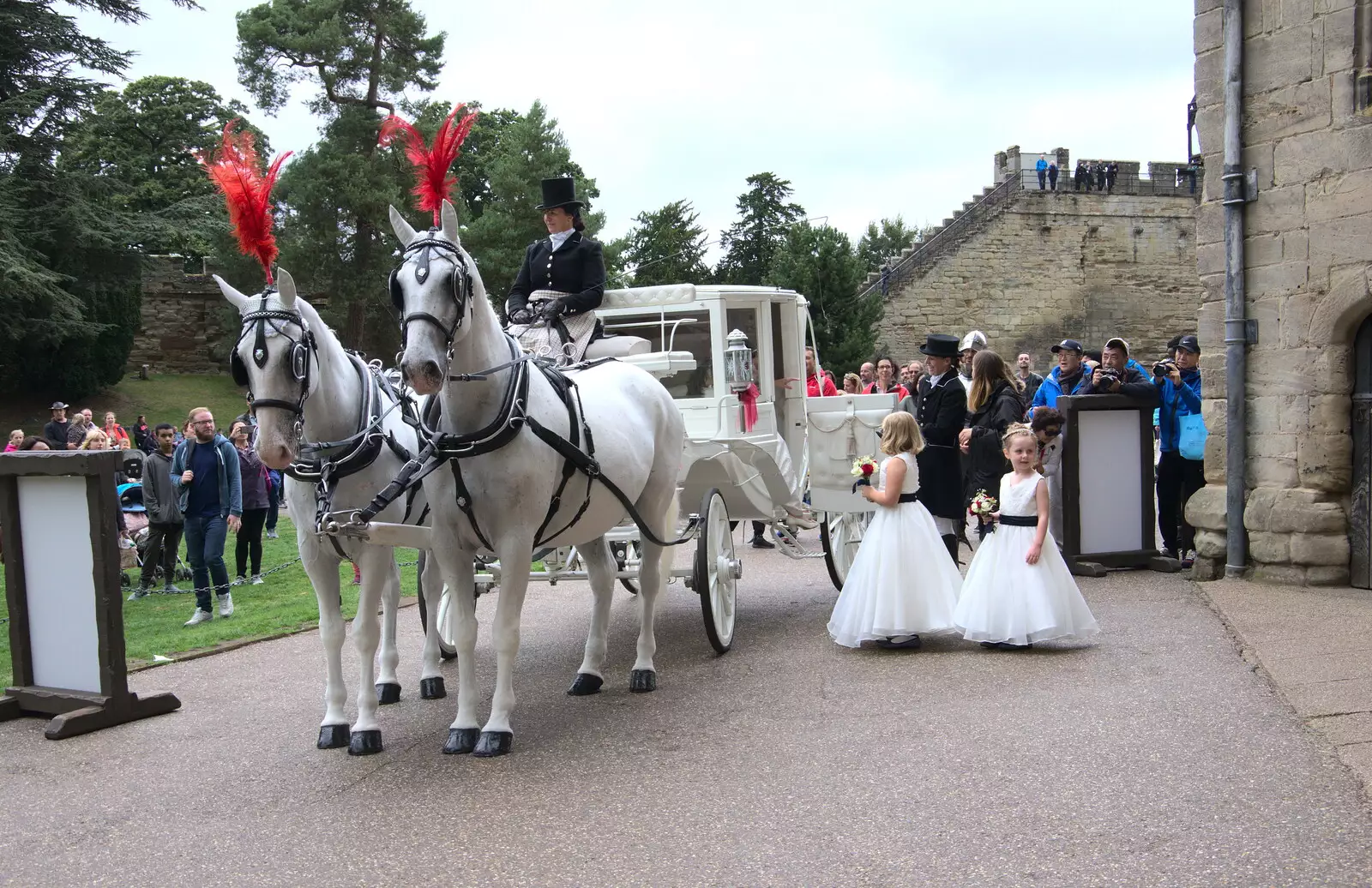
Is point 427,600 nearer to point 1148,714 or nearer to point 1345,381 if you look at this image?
point 1148,714

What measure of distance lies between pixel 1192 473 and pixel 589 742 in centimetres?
725

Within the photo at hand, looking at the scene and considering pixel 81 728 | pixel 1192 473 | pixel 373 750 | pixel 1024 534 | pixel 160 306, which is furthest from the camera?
pixel 160 306

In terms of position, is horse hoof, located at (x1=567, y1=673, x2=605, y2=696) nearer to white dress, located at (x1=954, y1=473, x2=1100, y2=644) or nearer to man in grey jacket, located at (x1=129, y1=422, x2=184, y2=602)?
white dress, located at (x1=954, y1=473, x2=1100, y2=644)

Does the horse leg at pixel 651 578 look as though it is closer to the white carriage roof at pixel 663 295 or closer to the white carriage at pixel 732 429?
the white carriage at pixel 732 429

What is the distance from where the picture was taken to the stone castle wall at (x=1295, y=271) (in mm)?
8781

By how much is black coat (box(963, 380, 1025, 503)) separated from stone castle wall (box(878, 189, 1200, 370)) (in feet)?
100.0

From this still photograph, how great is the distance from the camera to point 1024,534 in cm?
746

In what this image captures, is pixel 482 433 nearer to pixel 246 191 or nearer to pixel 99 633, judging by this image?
pixel 246 191

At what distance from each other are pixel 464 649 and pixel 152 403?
29950mm

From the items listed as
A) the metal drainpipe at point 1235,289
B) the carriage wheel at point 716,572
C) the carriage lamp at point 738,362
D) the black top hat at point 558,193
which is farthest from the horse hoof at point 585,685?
the metal drainpipe at point 1235,289

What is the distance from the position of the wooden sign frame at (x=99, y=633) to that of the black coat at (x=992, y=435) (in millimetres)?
5906

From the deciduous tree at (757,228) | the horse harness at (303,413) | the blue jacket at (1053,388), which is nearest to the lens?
the horse harness at (303,413)

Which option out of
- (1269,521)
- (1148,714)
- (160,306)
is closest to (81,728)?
(1148,714)

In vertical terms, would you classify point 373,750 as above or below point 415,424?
below
